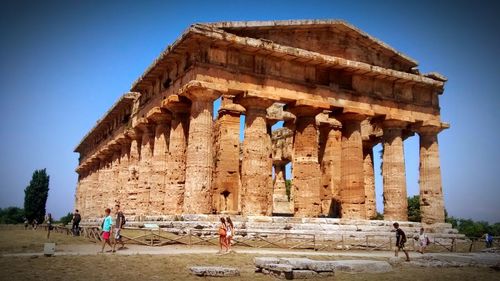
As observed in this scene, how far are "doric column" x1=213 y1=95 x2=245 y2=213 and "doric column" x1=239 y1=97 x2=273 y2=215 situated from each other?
0.62 m

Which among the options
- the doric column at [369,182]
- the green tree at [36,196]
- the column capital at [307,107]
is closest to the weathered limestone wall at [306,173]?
the column capital at [307,107]

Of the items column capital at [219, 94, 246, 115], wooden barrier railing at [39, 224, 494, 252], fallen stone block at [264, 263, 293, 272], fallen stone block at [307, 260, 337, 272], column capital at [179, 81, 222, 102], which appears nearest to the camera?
fallen stone block at [264, 263, 293, 272]

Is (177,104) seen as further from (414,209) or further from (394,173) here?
(414,209)

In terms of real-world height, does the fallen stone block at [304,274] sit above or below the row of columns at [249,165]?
below

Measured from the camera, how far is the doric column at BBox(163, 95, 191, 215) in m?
23.4

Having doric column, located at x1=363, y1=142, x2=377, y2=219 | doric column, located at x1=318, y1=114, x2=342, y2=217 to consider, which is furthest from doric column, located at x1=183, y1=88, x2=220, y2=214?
doric column, located at x1=363, y1=142, x2=377, y2=219

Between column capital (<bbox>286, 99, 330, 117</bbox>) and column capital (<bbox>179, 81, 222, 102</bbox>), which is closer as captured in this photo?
column capital (<bbox>179, 81, 222, 102</bbox>)

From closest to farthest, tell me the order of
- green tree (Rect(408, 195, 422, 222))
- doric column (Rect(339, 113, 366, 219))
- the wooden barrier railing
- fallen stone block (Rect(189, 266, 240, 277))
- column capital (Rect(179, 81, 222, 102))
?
fallen stone block (Rect(189, 266, 240, 277)), the wooden barrier railing, column capital (Rect(179, 81, 222, 102)), doric column (Rect(339, 113, 366, 219)), green tree (Rect(408, 195, 422, 222))

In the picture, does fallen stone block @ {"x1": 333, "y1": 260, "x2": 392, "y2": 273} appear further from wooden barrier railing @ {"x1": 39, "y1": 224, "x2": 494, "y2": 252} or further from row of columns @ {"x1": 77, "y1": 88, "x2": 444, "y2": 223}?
row of columns @ {"x1": 77, "y1": 88, "x2": 444, "y2": 223}

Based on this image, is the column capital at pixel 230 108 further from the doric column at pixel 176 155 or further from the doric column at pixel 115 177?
the doric column at pixel 115 177

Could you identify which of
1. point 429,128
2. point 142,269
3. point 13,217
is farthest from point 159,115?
point 13,217

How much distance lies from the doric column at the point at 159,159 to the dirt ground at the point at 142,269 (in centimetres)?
1104

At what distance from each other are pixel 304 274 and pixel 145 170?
19.0 m

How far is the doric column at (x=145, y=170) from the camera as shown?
2697cm
